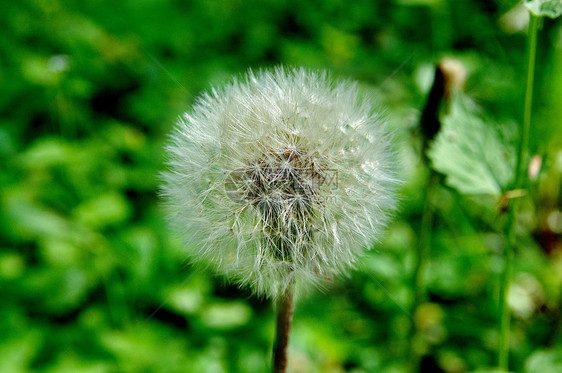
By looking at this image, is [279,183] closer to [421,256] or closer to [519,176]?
[519,176]

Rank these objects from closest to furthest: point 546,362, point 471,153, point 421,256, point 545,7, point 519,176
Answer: point 545,7
point 519,176
point 471,153
point 546,362
point 421,256

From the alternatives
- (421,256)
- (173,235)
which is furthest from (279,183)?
(421,256)

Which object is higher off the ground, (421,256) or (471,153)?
(471,153)

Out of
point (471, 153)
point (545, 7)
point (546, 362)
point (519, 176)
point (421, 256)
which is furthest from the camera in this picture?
point (421, 256)

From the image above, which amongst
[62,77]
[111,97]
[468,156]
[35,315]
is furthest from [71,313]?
[468,156]

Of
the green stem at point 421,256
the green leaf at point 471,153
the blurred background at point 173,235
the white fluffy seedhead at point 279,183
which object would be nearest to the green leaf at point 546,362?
the blurred background at point 173,235

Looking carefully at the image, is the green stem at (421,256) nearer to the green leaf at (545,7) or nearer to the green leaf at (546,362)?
the green leaf at (546,362)

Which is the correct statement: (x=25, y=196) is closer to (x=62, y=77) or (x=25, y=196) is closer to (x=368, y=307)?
(x=62, y=77)

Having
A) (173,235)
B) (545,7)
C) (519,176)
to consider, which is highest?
(545,7)
